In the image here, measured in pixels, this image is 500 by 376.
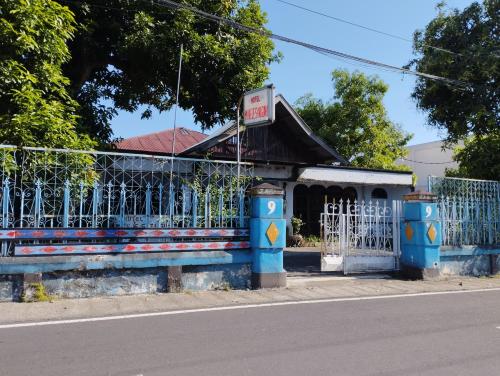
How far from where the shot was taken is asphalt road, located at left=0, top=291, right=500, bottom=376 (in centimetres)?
423

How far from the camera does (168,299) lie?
7418 millimetres

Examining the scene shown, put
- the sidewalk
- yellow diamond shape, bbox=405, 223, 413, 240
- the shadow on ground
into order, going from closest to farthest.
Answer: the sidewalk, yellow diamond shape, bbox=405, 223, 413, 240, the shadow on ground

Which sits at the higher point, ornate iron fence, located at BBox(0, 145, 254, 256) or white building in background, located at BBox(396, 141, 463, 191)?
white building in background, located at BBox(396, 141, 463, 191)

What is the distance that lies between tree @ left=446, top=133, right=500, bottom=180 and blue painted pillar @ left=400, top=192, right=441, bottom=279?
371 cm

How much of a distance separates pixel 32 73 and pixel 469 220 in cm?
1022

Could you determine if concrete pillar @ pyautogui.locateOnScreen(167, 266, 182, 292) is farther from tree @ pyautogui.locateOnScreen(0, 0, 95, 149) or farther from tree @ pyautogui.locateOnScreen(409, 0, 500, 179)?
tree @ pyautogui.locateOnScreen(409, 0, 500, 179)

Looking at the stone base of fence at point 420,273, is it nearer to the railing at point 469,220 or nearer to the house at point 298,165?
the railing at point 469,220

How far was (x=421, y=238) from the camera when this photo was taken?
10234 mm

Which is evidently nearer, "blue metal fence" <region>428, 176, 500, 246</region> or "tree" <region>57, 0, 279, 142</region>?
"tree" <region>57, 0, 279, 142</region>

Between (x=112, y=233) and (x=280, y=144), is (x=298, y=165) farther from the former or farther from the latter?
(x=112, y=233)

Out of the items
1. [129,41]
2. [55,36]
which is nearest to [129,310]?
[55,36]

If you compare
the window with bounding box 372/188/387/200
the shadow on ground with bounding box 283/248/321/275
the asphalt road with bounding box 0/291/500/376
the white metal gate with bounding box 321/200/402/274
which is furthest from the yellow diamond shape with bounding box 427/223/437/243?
the window with bounding box 372/188/387/200

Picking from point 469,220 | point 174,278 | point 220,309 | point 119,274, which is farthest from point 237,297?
point 469,220

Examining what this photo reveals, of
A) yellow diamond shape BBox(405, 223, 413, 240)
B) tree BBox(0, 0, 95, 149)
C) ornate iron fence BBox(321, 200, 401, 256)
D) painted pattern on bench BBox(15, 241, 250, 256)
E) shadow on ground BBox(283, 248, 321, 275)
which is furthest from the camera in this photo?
shadow on ground BBox(283, 248, 321, 275)
